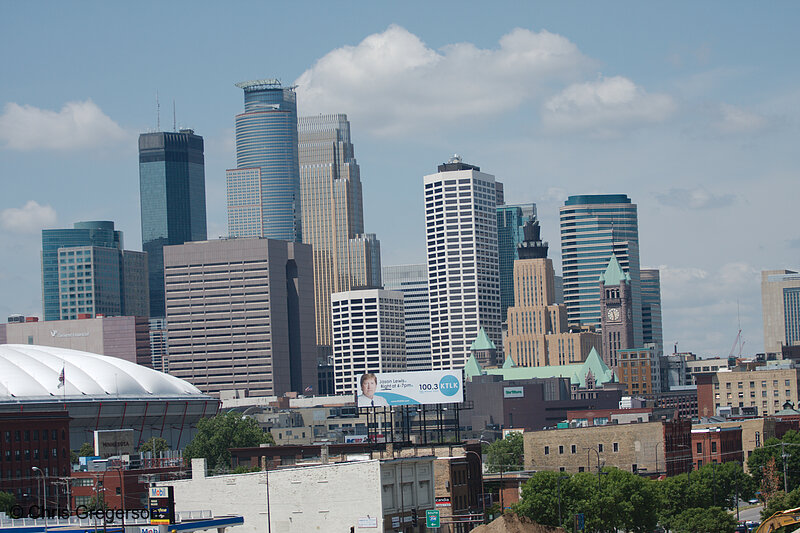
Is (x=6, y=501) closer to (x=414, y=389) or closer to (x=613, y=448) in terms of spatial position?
(x=414, y=389)

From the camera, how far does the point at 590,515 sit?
5266 inches

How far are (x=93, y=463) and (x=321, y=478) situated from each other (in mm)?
62201

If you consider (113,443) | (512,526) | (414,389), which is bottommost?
(512,526)

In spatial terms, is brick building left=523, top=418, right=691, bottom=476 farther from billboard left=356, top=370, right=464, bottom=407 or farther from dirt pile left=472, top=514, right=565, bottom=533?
dirt pile left=472, top=514, right=565, bottom=533

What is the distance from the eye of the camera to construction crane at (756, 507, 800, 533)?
70.9 m

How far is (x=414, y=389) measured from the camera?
Result: 175000mm

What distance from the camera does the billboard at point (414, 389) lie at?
564ft

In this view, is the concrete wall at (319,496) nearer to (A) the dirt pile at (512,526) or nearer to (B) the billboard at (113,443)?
(A) the dirt pile at (512,526)

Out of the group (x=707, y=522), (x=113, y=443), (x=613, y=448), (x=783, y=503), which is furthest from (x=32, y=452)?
(x=783, y=503)

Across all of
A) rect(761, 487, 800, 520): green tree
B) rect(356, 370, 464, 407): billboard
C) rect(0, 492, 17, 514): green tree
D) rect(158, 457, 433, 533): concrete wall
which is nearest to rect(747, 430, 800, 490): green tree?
rect(356, 370, 464, 407): billboard

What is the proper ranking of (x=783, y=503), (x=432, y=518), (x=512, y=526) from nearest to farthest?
1. (x=512, y=526)
2. (x=432, y=518)
3. (x=783, y=503)

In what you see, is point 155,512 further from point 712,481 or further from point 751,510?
point 751,510

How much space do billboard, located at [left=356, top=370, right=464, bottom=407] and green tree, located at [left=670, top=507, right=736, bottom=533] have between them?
39750 mm

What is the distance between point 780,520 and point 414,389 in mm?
103992
